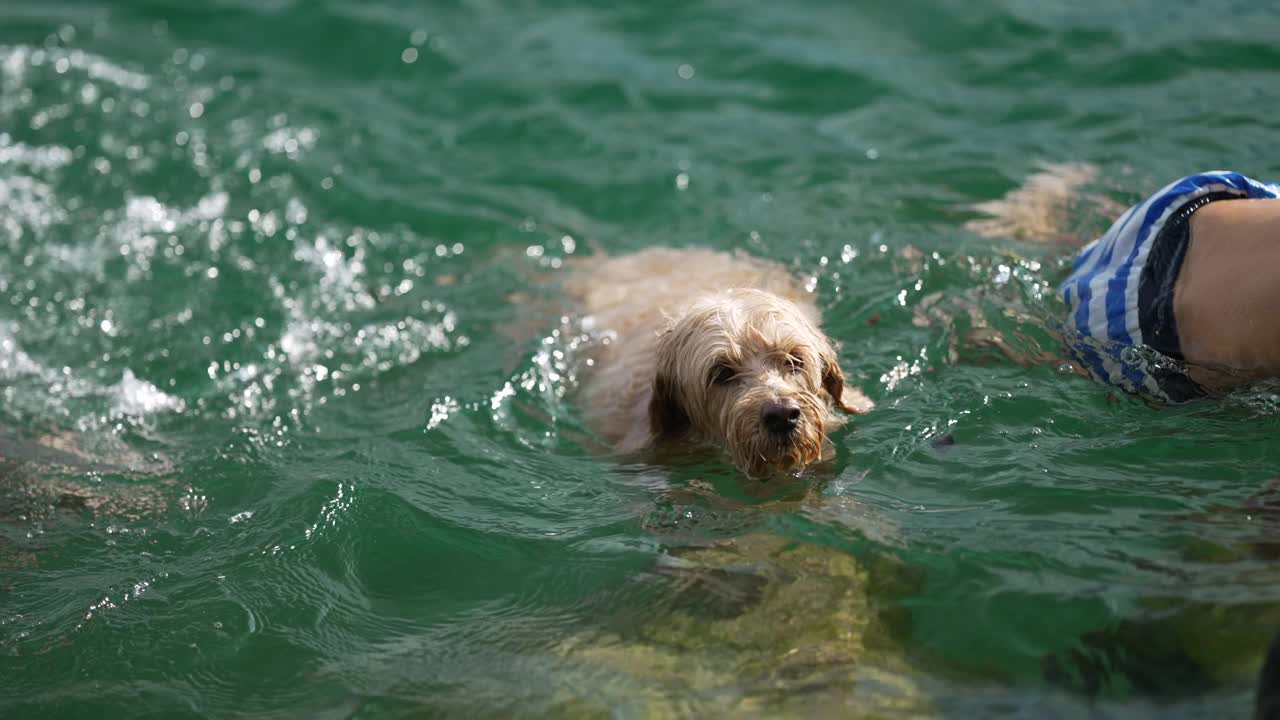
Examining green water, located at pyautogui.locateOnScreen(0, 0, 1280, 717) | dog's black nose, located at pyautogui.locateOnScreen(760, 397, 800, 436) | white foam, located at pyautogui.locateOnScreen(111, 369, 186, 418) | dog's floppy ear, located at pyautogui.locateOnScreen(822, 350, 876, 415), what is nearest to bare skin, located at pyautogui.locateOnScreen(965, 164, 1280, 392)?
green water, located at pyautogui.locateOnScreen(0, 0, 1280, 717)

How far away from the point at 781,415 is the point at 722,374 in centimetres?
44

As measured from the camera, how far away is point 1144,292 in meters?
5.14

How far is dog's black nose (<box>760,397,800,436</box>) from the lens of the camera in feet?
16.6

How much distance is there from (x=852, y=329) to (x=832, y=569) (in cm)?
231

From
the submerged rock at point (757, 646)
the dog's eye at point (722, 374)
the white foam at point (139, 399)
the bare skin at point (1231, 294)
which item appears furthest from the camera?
the white foam at point (139, 399)

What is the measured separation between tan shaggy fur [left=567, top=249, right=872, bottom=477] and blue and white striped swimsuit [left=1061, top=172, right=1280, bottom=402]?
3.73 ft

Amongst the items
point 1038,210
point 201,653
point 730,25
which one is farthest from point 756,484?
point 730,25

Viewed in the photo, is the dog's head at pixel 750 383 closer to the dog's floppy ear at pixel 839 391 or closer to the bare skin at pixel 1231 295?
the dog's floppy ear at pixel 839 391

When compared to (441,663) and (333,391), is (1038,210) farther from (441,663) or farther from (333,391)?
(441,663)

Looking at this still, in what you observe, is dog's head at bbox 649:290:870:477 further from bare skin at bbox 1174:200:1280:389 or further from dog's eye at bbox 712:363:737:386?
bare skin at bbox 1174:200:1280:389

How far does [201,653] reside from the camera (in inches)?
174

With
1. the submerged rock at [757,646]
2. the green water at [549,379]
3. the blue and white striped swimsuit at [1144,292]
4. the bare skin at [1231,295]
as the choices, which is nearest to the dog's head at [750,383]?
the green water at [549,379]

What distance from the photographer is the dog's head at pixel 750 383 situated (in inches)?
203

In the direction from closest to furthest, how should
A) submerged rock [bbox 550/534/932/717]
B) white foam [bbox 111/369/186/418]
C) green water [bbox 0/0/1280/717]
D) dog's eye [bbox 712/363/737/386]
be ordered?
1. submerged rock [bbox 550/534/932/717]
2. green water [bbox 0/0/1280/717]
3. dog's eye [bbox 712/363/737/386]
4. white foam [bbox 111/369/186/418]
